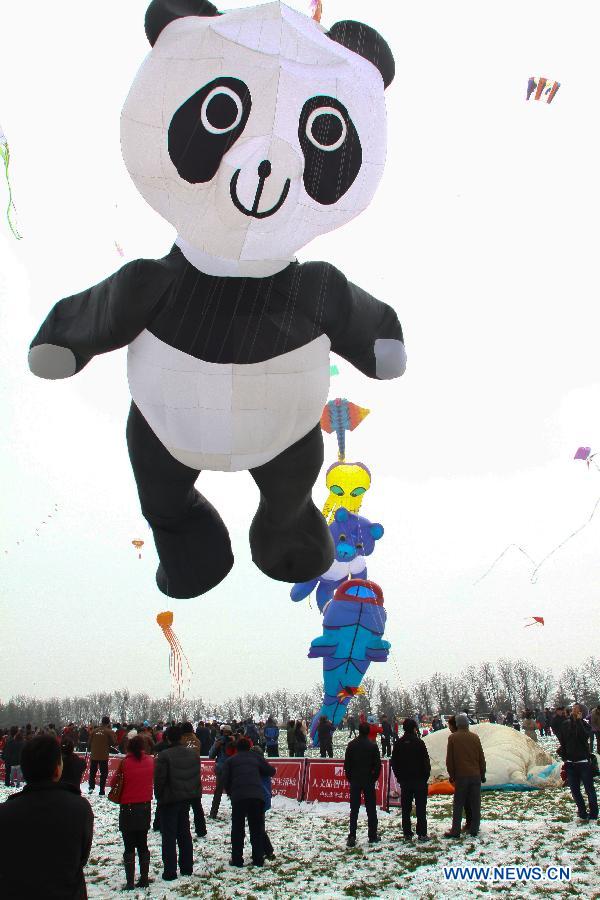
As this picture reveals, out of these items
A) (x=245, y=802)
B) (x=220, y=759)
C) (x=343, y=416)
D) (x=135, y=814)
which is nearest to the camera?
(x=135, y=814)

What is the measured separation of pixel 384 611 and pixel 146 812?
9020 millimetres

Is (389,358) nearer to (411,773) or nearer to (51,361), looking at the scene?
(51,361)

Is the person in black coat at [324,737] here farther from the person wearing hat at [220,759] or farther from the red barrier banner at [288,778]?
the red barrier banner at [288,778]

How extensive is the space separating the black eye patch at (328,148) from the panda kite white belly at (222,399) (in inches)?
32.0

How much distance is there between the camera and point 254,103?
10.2 feet

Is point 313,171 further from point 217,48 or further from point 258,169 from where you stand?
point 217,48

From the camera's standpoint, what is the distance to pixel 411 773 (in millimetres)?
6512

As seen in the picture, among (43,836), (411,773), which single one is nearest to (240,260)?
(43,836)

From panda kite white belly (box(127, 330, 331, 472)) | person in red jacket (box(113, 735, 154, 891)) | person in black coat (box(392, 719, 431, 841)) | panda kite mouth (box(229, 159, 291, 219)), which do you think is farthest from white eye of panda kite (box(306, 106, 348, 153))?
person in black coat (box(392, 719, 431, 841))

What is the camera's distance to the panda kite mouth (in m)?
3.06

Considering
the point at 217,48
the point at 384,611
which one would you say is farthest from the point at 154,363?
the point at 384,611

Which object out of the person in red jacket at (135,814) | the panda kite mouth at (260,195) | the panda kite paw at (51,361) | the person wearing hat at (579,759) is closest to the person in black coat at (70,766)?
the person in red jacket at (135,814)

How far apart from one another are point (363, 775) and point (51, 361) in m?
4.81

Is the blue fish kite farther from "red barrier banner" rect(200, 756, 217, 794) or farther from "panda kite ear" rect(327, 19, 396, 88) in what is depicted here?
"panda kite ear" rect(327, 19, 396, 88)
